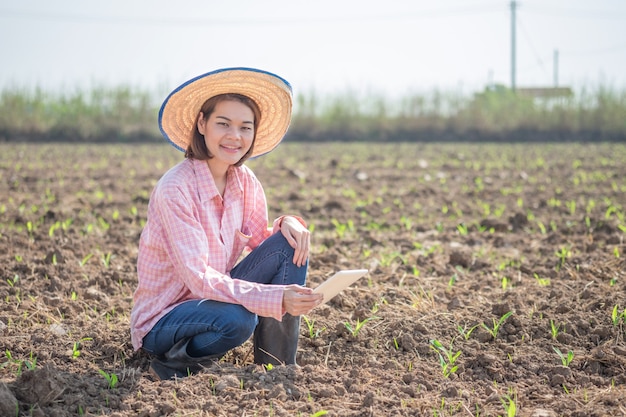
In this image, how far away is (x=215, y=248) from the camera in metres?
3.01

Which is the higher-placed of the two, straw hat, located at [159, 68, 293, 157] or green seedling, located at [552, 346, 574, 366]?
straw hat, located at [159, 68, 293, 157]

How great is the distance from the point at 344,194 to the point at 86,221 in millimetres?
3149

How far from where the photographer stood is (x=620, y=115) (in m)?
19.6

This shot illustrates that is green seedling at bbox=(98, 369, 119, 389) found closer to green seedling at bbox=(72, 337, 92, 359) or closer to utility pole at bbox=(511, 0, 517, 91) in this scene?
green seedling at bbox=(72, 337, 92, 359)

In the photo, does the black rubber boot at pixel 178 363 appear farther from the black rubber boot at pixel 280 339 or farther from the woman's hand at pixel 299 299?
the woman's hand at pixel 299 299

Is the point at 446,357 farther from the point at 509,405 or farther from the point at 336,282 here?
the point at 336,282

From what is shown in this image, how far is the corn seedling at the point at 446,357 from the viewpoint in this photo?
9.76ft

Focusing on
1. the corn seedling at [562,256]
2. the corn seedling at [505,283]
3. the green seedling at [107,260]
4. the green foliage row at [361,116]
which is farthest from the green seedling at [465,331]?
the green foliage row at [361,116]

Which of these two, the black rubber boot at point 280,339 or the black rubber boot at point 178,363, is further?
the black rubber boot at point 280,339

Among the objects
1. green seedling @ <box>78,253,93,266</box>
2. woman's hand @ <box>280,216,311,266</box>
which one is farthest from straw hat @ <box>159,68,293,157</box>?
green seedling @ <box>78,253,93,266</box>

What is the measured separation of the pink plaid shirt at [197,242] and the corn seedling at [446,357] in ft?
2.55

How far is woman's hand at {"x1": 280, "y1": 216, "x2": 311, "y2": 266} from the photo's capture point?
3033mm

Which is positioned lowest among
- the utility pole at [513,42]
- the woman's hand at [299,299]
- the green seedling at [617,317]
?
the green seedling at [617,317]

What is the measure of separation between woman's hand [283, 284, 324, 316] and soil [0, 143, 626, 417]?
11.6 inches
